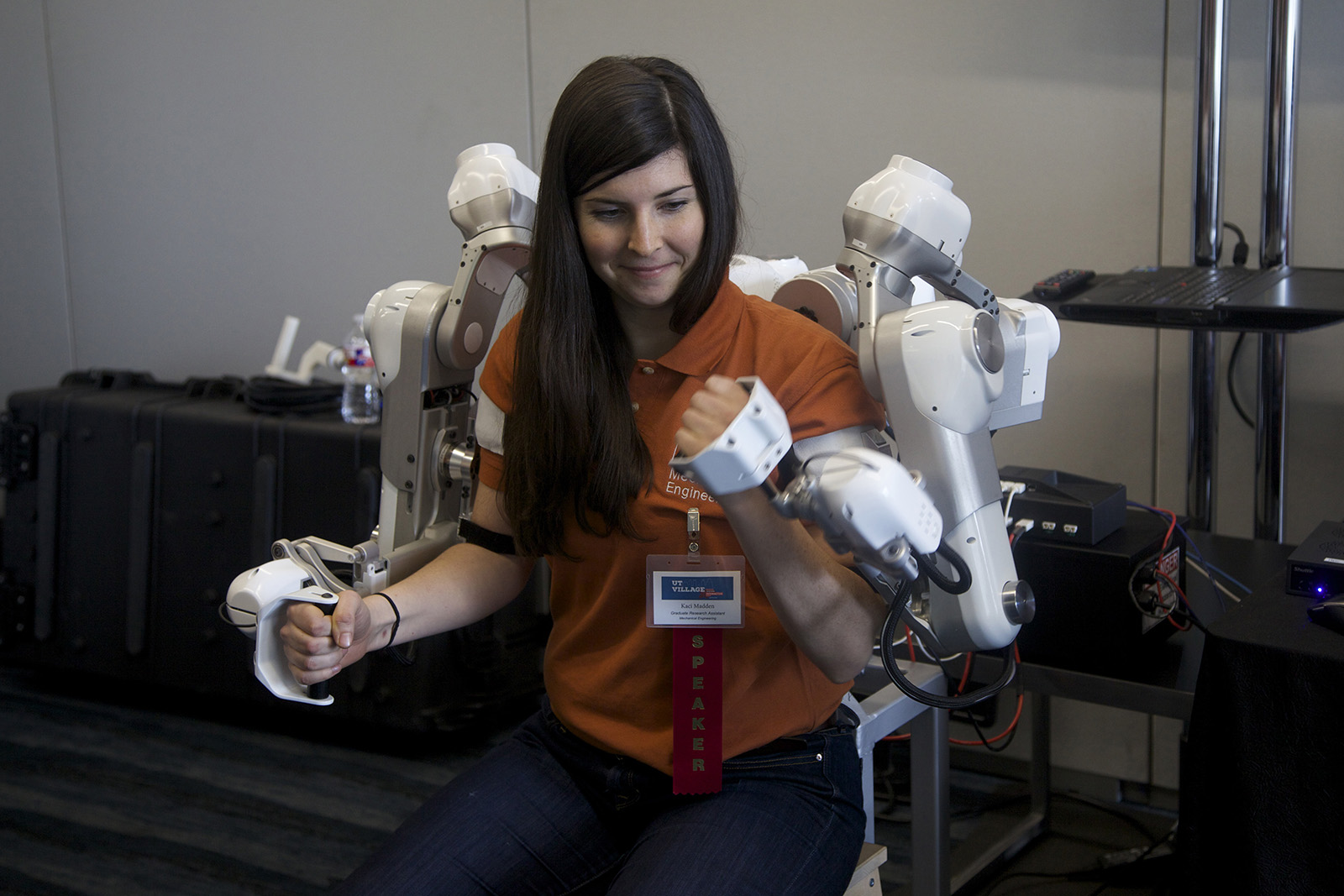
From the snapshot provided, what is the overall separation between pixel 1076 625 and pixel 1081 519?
136 mm

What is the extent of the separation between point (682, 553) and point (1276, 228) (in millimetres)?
1236

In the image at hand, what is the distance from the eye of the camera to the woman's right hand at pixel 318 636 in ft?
3.57

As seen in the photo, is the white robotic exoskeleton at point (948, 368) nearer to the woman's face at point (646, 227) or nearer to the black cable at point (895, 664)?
the black cable at point (895, 664)

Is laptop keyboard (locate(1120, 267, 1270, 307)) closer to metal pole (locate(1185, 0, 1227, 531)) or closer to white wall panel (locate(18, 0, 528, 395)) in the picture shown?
metal pole (locate(1185, 0, 1227, 531))

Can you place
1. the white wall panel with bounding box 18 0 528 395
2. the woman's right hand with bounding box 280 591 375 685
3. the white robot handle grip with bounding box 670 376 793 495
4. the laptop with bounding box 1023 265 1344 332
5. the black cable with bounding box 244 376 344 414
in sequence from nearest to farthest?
the white robot handle grip with bounding box 670 376 793 495 → the woman's right hand with bounding box 280 591 375 685 → the laptop with bounding box 1023 265 1344 332 → the black cable with bounding box 244 376 344 414 → the white wall panel with bounding box 18 0 528 395

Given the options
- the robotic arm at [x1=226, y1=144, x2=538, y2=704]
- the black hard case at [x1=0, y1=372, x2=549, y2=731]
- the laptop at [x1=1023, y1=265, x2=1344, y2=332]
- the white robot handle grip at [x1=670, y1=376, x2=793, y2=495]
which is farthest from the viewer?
the black hard case at [x1=0, y1=372, x2=549, y2=731]

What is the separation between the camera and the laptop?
1.54 meters

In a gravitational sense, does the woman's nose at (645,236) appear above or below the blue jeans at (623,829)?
above

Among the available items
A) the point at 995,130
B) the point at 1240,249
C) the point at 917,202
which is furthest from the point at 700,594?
the point at 995,130

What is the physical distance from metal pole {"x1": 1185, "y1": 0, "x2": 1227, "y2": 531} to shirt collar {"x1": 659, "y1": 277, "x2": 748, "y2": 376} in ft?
3.45

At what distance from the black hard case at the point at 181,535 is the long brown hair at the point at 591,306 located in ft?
4.48

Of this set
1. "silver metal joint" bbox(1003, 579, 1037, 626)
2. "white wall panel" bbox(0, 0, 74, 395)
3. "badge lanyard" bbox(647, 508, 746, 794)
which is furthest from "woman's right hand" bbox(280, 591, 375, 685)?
"white wall panel" bbox(0, 0, 74, 395)

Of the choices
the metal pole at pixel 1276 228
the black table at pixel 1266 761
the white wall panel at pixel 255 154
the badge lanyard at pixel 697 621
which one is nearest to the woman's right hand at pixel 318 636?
the badge lanyard at pixel 697 621

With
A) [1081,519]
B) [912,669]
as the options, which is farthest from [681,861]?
[1081,519]
